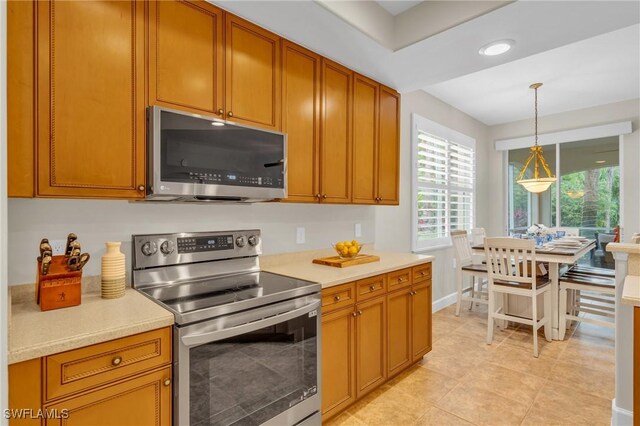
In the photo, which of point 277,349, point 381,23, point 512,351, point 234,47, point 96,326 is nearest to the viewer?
point 96,326

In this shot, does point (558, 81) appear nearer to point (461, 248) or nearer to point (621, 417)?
point (461, 248)

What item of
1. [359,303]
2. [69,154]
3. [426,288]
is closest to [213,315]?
[69,154]

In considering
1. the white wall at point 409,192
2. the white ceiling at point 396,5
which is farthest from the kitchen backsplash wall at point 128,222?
the white ceiling at point 396,5

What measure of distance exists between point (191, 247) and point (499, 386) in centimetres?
238

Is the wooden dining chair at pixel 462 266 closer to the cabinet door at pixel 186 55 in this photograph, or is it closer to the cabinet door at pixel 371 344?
the cabinet door at pixel 371 344

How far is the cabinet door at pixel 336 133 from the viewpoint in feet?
7.86

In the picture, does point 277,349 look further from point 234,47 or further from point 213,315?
point 234,47

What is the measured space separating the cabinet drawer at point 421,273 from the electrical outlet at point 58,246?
2.23 meters

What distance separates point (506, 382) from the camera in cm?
251

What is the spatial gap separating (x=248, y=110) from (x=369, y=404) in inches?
80.0

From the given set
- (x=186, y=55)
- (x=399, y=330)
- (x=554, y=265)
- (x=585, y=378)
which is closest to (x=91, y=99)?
(x=186, y=55)

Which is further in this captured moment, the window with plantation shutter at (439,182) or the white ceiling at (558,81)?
the window with plantation shutter at (439,182)

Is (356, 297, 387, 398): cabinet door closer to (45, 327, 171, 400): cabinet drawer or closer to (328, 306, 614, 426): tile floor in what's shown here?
(328, 306, 614, 426): tile floor

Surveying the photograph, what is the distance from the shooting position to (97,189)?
145cm
